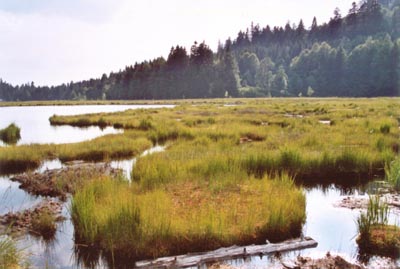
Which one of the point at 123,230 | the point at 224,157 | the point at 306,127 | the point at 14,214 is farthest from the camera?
the point at 306,127

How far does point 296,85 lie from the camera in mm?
111375

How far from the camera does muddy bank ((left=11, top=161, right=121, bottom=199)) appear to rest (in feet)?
41.3

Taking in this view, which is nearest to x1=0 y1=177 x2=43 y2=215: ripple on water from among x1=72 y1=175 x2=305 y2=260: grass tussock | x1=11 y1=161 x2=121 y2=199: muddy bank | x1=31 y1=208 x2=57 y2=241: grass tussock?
x1=11 y1=161 x2=121 y2=199: muddy bank

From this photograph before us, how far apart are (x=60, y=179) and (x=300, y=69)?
110m

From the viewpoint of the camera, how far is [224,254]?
→ 7.68 m

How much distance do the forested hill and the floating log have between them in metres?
79.6

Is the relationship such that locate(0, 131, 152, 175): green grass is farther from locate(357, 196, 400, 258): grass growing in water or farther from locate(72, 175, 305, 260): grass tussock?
locate(357, 196, 400, 258): grass growing in water

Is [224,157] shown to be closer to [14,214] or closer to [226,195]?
[226,195]

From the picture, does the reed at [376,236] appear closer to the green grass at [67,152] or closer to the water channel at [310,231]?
the water channel at [310,231]

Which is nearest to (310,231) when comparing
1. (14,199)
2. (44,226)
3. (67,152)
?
(44,226)

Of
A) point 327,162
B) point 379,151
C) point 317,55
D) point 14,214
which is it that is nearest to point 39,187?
point 14,214

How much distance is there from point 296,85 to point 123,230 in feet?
359

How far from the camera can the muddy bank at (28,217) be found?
9.14 metres

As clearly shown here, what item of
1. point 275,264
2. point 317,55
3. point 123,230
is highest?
point 317,55
